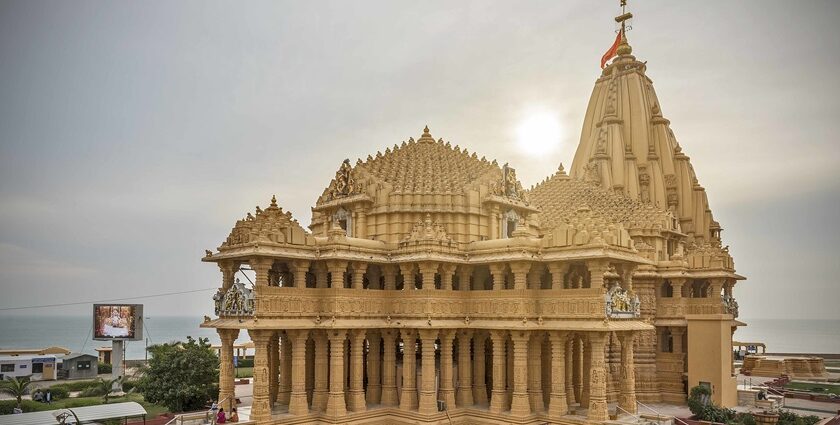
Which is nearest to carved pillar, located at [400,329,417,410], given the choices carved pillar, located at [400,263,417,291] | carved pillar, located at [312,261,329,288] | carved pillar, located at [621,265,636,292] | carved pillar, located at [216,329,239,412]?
carved pillar, located at [400,263,417,291]

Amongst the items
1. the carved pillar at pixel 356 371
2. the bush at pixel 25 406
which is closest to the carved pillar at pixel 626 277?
the carved pillar at pixel 356 371

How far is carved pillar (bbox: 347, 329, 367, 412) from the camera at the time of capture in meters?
25.8

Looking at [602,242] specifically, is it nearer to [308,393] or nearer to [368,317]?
[368,317]

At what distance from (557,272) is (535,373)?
12.9 feet

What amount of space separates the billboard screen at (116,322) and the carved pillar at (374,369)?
1168 inches

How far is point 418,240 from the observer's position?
26.3 m

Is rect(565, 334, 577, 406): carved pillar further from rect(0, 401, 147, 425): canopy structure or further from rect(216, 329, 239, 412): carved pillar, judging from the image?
rect(0, 401, 147, 425): canopy structure

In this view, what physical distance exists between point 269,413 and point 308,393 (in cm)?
342

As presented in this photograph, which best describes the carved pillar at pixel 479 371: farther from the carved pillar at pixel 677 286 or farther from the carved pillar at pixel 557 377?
the carved pillar at pixel 677 286

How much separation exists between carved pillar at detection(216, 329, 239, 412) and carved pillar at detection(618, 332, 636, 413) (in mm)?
13935

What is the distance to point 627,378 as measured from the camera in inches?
1030

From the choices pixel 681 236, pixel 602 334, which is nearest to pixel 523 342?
pixel 602 334

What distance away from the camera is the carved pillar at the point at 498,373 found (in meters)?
25.7

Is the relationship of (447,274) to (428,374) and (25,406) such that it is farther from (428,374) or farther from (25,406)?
(25,406)
